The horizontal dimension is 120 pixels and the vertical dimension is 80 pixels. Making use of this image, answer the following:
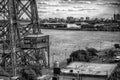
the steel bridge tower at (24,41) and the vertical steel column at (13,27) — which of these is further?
the steel bridge tower at (24,41)

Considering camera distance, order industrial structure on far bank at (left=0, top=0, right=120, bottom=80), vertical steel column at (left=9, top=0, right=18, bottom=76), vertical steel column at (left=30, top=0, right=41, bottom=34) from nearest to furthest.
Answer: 1. vertical steel column at (left=9, top=0, right=18, bottom=76)
2. industrial structure on far bank at (left=0, top=0, right=120, bottom=80)
3. vertical steel column at (left=30, top=0, right=41, bottom=34)

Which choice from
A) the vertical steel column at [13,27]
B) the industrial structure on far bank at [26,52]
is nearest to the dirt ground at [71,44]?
the industrial structure on far bank at [26,52]

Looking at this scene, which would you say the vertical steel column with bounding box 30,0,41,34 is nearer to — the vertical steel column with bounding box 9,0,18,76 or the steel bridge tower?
the steel bridge tower

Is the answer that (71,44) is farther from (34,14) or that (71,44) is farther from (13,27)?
(13,27)

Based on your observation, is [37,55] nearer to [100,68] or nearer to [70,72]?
[70,72]

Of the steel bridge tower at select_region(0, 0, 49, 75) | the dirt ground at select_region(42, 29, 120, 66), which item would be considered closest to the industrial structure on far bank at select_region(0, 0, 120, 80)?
the steel bridge tower at select_region(0, 0, 49, 75)

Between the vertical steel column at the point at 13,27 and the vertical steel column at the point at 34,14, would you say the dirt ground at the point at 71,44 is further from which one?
the vertical steel column at the point at 13,27

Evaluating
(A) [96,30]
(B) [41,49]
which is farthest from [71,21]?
(B) [41,49]

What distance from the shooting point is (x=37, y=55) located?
1264 cm

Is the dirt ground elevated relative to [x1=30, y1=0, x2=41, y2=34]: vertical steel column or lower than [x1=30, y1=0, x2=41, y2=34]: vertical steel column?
lower

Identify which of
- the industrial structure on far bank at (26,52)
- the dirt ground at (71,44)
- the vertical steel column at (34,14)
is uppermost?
the vertical steel column at (34,14)

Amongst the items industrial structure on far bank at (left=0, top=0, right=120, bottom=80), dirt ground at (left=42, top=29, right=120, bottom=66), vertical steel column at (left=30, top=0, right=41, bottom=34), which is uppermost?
vertical steel column at (left=30, top=0, right=41, bottom=34)

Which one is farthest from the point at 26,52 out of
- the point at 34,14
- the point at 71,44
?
the point at 71,44

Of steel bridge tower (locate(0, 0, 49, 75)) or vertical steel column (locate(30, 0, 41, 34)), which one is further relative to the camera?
vertical steel column (locate(30, 0, 41, 34))
